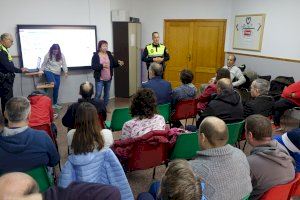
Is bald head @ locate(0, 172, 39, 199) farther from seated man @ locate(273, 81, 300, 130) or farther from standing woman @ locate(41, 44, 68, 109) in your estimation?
standing woman @ locate(41, 44, 68, 109)

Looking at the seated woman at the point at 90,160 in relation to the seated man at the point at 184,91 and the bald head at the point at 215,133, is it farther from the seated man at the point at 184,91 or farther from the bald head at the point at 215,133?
the seated man at the point at 184,91

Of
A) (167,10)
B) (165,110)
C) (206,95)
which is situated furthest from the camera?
(167,10)

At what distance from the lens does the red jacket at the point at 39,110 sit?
292cm

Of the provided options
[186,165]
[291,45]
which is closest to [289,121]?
[291,45]

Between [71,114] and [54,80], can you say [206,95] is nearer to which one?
[71,114]

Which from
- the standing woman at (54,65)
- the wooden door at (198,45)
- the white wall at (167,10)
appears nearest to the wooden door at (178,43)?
the wooden door at (198,45)

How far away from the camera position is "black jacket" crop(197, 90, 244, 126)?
2.90m

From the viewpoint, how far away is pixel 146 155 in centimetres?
235

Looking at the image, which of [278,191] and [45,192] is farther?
[278,191]

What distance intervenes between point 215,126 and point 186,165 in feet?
2.07

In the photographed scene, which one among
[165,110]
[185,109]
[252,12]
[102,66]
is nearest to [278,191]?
[165,110]

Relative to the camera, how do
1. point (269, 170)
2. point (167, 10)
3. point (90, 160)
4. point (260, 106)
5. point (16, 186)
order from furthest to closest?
point (167, 10) < point (260, 106) < point (90, 160) < point (269, 170) < point (16, 186)

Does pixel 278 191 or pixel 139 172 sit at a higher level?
pixel 278 191

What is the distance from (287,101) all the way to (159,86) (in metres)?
2.27
